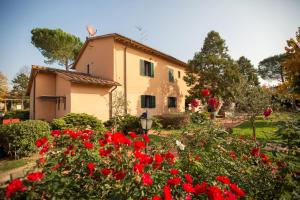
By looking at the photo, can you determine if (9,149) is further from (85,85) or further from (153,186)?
(153,186)

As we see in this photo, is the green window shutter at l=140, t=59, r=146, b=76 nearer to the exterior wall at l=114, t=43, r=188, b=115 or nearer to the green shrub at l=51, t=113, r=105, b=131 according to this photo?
the exterior wall at l=114, t=43, r=188, b=115

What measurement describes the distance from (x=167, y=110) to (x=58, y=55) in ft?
68.3

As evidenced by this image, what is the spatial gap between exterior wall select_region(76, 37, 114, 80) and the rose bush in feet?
39.9

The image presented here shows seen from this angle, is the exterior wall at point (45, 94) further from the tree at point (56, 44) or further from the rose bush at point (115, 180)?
the tree at point (56, 44)

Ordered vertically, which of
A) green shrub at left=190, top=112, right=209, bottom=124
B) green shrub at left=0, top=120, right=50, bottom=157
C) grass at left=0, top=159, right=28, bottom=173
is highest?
green shrub at left=190, top=112, right=209, bottom=124

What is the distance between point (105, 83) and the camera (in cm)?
1259

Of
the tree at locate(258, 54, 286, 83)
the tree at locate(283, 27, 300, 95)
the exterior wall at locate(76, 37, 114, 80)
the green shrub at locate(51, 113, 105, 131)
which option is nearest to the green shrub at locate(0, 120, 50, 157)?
the green shrub at locate(51, 113, 105, 131)

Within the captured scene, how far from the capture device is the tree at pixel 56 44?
1055 inches

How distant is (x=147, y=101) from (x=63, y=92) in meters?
7.19

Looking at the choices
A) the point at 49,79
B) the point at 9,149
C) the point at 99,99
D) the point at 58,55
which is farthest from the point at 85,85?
the point at 58,55

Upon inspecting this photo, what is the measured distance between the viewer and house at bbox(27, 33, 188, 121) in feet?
40.0

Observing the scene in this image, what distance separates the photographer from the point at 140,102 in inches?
620

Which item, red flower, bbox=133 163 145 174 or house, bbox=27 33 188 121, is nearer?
red flower, bbox=133 163 145 174

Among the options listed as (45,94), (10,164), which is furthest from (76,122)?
(45,94)
